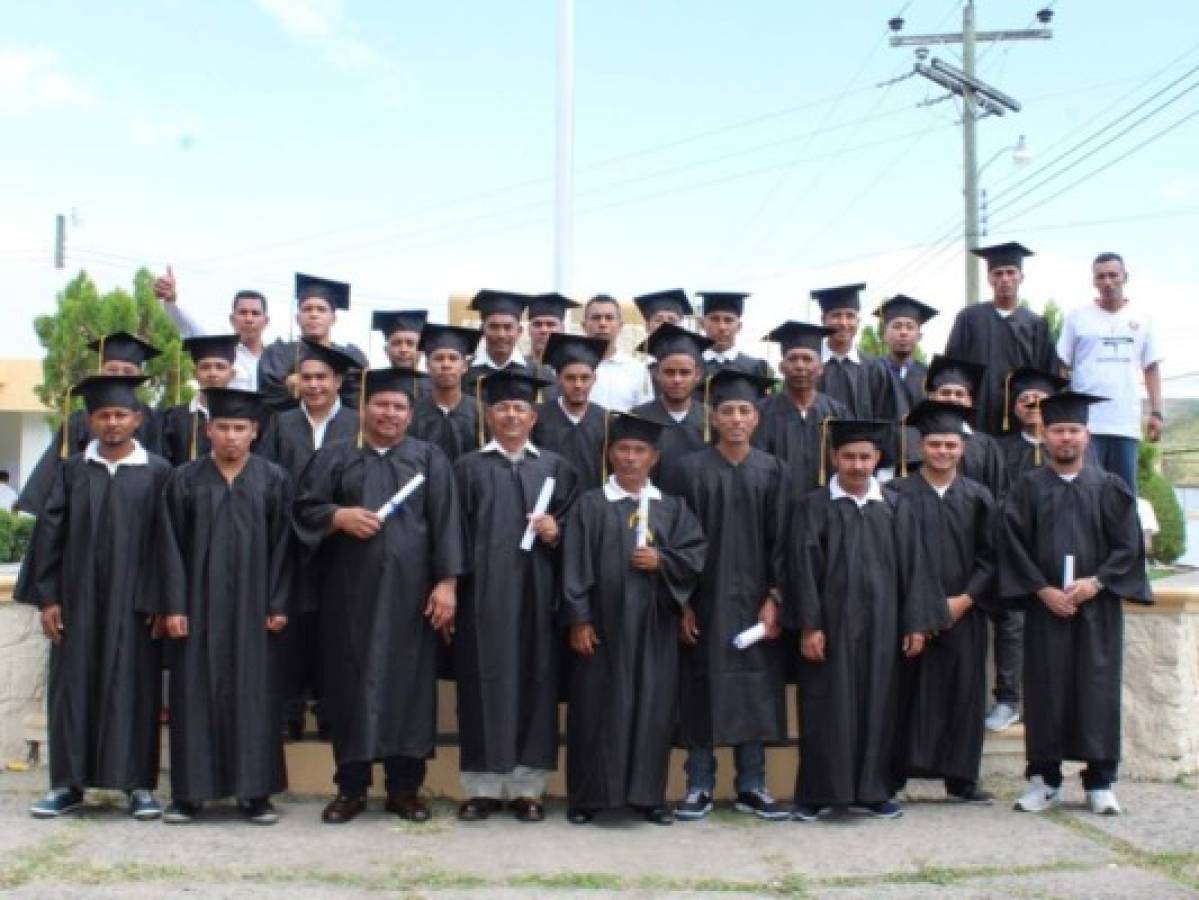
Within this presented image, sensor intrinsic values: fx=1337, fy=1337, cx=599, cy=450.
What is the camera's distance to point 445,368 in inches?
292

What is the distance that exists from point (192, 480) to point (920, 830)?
380 centimetres

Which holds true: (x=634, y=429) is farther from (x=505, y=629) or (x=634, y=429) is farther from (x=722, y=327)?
(x=722, y=327)

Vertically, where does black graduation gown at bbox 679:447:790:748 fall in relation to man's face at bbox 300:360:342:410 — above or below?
below

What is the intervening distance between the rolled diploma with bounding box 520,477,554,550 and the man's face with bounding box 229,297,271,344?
104 inches

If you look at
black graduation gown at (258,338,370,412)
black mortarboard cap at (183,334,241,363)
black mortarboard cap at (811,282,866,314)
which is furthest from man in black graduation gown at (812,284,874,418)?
black mortarboard cap at (183,334,241,363)

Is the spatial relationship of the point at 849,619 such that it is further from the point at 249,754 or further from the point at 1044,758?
the point at 249,754

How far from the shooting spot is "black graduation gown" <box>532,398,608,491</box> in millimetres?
7180

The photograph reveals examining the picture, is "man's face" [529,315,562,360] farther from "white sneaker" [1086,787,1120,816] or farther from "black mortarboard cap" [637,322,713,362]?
"white sneaker" [1086,787,1120,816]

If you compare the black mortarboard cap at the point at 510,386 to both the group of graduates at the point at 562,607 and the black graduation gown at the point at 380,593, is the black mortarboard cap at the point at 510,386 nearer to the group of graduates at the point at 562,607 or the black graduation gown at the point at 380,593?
the group of graduates at the point at 562,607

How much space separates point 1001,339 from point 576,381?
3085 mm

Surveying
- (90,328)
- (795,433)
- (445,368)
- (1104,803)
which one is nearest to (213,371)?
(445,368)

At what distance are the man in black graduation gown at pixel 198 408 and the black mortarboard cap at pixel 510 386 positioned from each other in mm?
1470

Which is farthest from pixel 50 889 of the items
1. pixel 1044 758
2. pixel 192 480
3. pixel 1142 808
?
pixel 1142 808

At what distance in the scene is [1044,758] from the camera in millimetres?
6496
